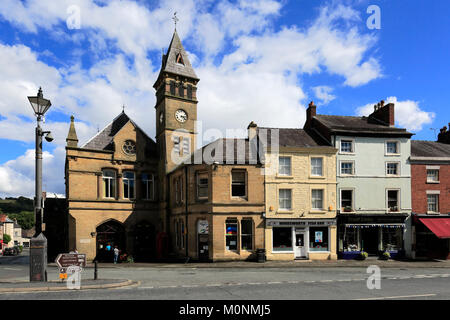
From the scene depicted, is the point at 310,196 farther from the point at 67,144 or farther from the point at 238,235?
the point at 67,144

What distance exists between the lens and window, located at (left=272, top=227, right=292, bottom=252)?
2603 cm

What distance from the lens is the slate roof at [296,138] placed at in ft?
91.0

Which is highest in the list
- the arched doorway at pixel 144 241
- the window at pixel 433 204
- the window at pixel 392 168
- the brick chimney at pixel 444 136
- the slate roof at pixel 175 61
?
the slate roof at pixel 175 61

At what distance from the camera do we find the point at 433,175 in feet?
94.4

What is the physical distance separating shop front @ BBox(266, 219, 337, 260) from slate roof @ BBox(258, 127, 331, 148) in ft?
21.5

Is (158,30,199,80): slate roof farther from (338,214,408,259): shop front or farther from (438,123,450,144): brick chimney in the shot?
(438,123,450,144): brick chimney

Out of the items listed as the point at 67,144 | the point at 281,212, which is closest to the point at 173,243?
the point at 281,212

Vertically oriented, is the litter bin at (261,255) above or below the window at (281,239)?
below

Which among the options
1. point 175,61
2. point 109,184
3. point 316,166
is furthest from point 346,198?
point 175,61

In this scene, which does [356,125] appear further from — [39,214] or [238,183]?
[39,214]

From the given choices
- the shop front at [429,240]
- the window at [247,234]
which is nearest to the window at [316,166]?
the window at [247,234]

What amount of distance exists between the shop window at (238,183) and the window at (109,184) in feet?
38.6

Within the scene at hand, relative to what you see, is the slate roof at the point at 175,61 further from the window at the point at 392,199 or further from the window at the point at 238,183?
the window at the point at 392,199

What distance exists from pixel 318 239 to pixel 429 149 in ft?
48.3
